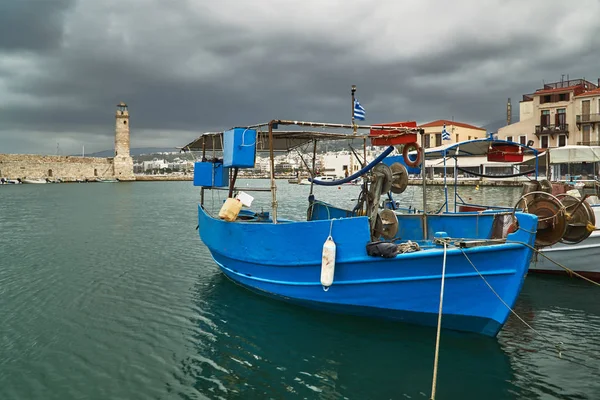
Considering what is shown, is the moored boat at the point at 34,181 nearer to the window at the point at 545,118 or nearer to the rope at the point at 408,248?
the window at the point at 545,118

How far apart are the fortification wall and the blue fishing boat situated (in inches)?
3788

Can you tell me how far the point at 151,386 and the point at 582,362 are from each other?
636 cm

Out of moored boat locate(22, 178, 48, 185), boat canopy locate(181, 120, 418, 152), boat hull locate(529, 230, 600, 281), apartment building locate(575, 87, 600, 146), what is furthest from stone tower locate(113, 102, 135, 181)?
boat hull locate(529, 230, 600, 281)

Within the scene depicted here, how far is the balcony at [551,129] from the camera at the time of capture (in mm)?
52188

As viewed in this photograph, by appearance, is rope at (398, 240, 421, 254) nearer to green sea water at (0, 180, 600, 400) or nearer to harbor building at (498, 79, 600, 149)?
green sea water at (0, 180, 600, 400)

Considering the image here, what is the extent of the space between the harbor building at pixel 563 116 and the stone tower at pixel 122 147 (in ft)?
265

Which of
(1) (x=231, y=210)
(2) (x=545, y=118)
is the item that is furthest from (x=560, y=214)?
(2) (x=545, y=118)

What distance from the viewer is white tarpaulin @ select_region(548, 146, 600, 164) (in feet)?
A: 46.7

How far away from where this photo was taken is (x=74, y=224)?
76.8 ft

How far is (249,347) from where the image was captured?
707 cm

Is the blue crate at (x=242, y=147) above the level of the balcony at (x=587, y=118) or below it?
below

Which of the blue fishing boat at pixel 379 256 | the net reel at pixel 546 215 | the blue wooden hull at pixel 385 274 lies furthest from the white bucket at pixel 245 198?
the net reel at pixel 546 215

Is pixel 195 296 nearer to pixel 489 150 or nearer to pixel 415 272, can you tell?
pixel 415 272

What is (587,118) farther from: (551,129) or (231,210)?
(231,210)
